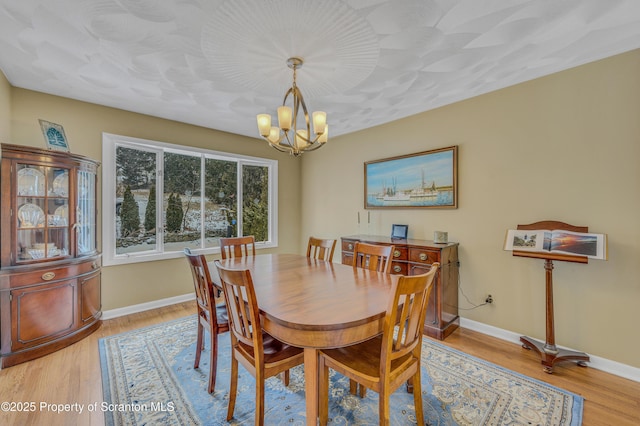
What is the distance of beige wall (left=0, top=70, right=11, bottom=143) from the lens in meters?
2.50

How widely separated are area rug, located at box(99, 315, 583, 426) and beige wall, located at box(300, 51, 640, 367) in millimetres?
803

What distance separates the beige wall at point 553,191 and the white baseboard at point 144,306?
11.0 feet

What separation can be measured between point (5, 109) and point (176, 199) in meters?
1.80

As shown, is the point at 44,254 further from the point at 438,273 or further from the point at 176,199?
the point at 438,273

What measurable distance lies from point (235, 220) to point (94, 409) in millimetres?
2973

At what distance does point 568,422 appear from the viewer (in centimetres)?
169

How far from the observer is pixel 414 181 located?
356 cm

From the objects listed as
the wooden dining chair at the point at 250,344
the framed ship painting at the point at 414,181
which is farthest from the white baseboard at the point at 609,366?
the wooden dining chair at the point at 250,344

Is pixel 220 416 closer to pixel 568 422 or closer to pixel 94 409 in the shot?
pixel 94 409

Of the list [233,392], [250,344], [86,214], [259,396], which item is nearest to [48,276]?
[86,214]

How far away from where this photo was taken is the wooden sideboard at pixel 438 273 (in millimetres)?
2814

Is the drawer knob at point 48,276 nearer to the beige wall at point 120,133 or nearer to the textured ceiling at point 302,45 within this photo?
the beige wall at point 120,133

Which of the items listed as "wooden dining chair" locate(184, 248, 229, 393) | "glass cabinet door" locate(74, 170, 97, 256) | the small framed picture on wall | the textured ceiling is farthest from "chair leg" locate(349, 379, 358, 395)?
the small framed picture on wall

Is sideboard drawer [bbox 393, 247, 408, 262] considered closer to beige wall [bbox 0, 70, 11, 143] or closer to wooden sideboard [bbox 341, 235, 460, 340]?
wooden sideboard [bbox 341, 235, 460, 340]
